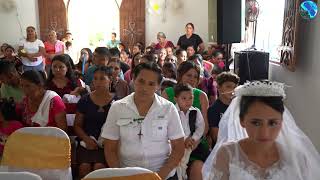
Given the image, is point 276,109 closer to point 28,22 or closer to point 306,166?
point 306,166

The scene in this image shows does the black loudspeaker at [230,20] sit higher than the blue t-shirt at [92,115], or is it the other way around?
the black loudspeaker at [230,20]

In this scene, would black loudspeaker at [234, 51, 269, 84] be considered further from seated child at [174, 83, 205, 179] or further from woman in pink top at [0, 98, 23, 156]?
woman in pink top at [0, 98, 23, 156]

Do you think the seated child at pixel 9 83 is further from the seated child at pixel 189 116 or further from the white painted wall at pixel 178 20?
the white painted wall at pixel 178 20

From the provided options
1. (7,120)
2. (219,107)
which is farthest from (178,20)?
(7,120)

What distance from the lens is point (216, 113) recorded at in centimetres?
288

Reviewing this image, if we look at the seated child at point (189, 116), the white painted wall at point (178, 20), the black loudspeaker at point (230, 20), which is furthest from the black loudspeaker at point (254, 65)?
the white painted wall at point (178, 20)

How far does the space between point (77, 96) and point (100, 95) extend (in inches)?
15.8

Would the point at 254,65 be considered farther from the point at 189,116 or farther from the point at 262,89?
the point at 262,89

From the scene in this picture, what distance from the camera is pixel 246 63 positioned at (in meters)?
4.65

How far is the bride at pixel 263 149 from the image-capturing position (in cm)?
147

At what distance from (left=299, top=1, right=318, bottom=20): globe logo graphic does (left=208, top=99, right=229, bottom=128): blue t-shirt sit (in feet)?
3.41

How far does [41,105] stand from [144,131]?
1.02m

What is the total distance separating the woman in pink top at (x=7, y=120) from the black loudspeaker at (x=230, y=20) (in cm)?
333

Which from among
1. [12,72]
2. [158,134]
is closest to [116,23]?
[12,72]
